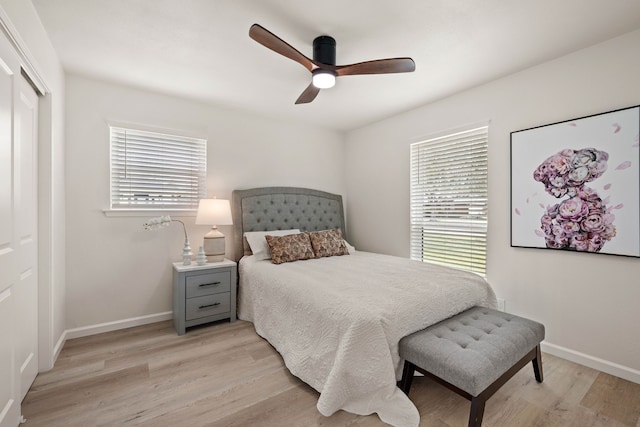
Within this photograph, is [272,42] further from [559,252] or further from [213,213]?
[559,252]

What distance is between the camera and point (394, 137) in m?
3.81

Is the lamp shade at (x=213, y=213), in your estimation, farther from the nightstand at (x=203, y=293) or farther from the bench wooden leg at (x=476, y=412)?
the bench wooden leg at (x=476, y=412)

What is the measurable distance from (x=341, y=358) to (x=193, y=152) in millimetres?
2813

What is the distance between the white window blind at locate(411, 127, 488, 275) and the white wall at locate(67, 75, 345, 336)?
208 cm

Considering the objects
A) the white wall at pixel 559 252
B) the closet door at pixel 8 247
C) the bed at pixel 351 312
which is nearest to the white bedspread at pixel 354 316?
the bed at pixel 351 312

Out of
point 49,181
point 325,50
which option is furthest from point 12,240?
point 325,50

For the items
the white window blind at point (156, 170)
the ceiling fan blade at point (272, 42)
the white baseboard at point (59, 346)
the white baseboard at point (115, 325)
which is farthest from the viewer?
the white window blind at point (156, 170)

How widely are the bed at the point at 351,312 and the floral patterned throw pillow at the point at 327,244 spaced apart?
0.40 feet

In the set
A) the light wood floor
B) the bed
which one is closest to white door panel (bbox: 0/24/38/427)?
the light wood floor

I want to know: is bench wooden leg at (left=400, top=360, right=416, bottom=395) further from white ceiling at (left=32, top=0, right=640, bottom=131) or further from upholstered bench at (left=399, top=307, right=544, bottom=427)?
white ceiling at (left=32, top=0, right=640, bottom=131)

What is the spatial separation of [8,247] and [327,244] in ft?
8.74

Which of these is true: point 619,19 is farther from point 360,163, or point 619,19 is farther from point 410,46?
point 360,163

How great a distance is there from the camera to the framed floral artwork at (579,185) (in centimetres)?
203

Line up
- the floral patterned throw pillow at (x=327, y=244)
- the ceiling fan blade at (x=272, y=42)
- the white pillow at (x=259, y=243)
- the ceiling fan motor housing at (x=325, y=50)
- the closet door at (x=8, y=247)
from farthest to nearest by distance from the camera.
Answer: the floral patterned throw pillow at (x=327, y=244)
the white pillow at (x=259, y=243)
the ceiling fan motor housing at (x=325, y=50)
the ceiling fan blade at (x=272, y=42)
the closet door at (x=8, y=247)
